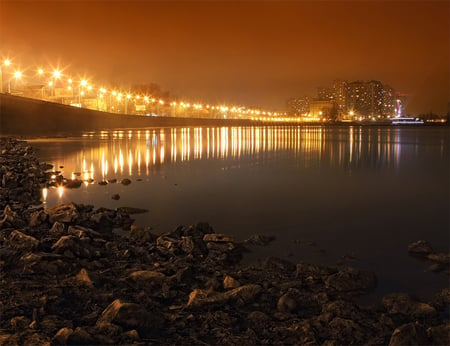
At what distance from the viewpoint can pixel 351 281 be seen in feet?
20.1

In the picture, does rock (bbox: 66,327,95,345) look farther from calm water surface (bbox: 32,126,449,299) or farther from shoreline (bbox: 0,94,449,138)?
shoreline (bbox: 0,94,449,138)

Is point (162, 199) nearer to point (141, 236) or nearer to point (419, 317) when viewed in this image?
point (141, 236)

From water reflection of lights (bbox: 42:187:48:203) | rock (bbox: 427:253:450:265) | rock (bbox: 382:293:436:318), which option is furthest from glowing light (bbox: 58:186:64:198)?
rock (bbox: 382:293:436:318)

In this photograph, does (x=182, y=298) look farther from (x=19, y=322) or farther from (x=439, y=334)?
(x=439, y=334)

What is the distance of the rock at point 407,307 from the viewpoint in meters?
5.20

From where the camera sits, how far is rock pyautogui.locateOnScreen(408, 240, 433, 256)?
7.68 meters

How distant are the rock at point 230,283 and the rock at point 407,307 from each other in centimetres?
181

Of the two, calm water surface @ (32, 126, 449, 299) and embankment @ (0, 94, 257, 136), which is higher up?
embankment @ (0, 94, 257, 136)

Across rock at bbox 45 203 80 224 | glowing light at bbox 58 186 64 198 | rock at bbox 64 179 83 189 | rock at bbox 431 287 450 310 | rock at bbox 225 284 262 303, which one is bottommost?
rock at bbox 431 287 450 310

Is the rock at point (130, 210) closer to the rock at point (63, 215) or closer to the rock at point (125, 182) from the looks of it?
the rock at point (63, 215)

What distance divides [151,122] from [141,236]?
100971mm

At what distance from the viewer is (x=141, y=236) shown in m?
7.89

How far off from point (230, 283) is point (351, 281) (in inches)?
66.4

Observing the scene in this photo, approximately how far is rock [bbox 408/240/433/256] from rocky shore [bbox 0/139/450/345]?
0.06 ft
